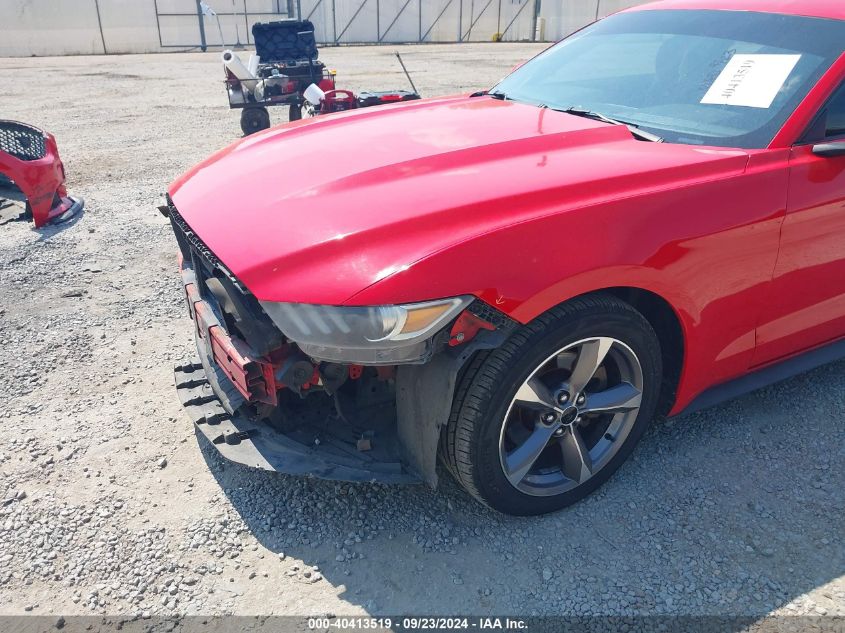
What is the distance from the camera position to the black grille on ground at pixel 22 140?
5.47 meters

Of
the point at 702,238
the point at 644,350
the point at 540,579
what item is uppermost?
the point at 702,238

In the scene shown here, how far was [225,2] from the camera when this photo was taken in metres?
27.0

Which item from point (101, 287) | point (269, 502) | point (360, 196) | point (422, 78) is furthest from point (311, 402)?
point (422, 78)

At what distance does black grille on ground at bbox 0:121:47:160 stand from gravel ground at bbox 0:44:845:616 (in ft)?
8.19

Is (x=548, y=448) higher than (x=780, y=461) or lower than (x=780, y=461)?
higher

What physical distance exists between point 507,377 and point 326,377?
61 cm

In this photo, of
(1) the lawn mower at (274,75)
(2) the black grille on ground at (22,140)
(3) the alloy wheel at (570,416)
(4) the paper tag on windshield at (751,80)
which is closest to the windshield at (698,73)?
(4) the paper tag on windshield at (751,80)

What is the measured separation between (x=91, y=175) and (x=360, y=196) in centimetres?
606

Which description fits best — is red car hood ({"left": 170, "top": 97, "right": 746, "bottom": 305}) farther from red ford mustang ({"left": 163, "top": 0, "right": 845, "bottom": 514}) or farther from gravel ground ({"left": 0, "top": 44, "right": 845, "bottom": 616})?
gravel ground ({"left": 0, "top": 44, "right": 845, "bottom": 616})

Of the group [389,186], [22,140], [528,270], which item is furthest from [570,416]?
[22,140]

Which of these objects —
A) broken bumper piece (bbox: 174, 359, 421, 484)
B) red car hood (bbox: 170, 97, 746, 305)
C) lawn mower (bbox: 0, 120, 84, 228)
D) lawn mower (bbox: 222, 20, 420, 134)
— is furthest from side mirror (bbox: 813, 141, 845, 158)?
lawn mower (bbox: 222, 20, 420, 134)

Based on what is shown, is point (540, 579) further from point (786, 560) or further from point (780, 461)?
point (780, 461)

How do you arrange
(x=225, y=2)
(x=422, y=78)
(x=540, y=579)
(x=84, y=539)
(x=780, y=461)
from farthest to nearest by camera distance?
(x=225, y=2) → (x=422, y=78) → (x=780, y=461) → (x=84, y=539) → (x=540, y=579)

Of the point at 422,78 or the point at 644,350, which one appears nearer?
the point at 644,350
